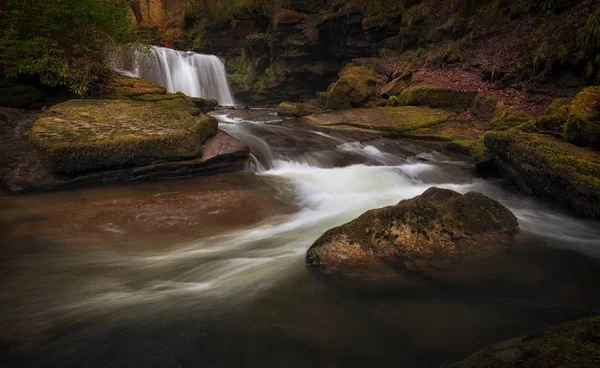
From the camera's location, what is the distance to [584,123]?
665 centimetres

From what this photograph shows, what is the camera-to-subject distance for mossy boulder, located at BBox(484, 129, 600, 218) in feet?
17.2

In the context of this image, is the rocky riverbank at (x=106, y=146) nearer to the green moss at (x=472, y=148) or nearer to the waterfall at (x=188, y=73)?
the green moss at (x=472, y=148)

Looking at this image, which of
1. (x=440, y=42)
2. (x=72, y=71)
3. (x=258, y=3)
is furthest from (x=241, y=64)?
(x=72, y=71)

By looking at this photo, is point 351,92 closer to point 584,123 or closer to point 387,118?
point 387,118

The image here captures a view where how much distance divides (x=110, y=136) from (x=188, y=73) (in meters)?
16.8

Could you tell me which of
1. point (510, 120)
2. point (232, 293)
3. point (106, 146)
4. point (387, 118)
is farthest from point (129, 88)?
point (510, 120)

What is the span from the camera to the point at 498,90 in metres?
12.3

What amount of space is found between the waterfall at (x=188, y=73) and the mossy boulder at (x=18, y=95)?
971 cm

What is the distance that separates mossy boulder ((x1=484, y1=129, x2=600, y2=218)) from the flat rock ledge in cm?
598

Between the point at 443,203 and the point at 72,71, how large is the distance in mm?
10545

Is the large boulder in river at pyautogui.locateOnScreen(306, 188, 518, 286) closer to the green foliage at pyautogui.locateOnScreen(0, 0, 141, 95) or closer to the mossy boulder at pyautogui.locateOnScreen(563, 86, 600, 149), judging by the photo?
the mossy boulder at pyautogui.locateOnScreen(563, 86, 600, 149)

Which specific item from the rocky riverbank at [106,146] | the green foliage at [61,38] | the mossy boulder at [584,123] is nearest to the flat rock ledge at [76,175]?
the rocky riverbank at [106,146]

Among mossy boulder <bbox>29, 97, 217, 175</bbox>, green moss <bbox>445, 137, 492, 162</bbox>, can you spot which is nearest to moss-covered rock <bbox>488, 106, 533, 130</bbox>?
green moss <bbox>445, 137, 492, 162</bbox>

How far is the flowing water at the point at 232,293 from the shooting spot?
236 centimetres
